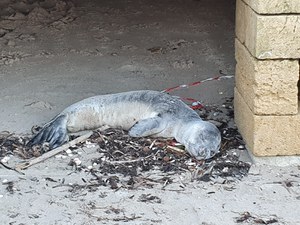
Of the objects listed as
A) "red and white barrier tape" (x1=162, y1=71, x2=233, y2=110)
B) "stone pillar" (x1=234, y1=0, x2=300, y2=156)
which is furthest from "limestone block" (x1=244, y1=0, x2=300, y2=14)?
"red and white barrier tape" (x1=162, y1=71, x2=233, y2=110)

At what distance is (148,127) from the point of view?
5.02 m

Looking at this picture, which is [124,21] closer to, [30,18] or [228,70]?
[30,18]

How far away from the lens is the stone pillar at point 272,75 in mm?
4410

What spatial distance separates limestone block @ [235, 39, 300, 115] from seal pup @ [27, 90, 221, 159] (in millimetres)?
420

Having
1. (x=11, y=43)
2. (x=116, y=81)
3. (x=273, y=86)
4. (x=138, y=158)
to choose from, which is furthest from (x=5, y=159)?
(x=11, y=43)

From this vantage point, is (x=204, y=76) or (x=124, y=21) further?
(x=124, y=21)

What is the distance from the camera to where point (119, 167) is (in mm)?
4680

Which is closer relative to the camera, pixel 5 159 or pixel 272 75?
pixel 272 75

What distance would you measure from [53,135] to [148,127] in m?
0.68

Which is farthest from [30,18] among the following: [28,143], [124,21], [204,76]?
[28,143]

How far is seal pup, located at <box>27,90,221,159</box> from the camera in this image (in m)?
4.84

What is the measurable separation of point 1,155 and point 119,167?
0.85 meters

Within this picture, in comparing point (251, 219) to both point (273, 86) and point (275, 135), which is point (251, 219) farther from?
point (273, 86)

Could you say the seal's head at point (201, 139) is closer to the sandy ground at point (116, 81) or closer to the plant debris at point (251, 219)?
the sandy ground at point (116, 81)
